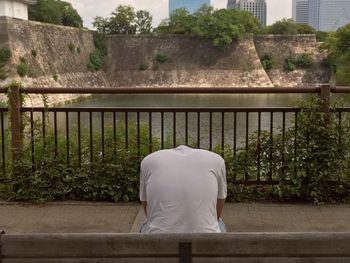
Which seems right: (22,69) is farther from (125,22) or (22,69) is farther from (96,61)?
(125,22)

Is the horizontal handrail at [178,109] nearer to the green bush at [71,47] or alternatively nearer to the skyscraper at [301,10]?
the green bush at [71,47]

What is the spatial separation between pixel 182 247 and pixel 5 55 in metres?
47.3

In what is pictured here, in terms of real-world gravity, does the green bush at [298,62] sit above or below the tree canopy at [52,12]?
below

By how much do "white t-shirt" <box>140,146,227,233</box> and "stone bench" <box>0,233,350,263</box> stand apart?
32cm

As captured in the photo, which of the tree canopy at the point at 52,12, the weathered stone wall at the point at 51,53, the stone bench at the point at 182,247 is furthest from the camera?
the tree canopy at the point at 52,12

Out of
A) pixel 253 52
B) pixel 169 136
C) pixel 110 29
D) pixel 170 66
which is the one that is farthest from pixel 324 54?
pixel 169 136

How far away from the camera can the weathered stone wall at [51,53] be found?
4875 cm

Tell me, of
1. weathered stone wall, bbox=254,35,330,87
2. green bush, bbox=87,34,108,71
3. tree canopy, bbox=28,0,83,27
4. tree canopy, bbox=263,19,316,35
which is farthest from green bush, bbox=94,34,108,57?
tree canopy, bbox=263,19,316,35

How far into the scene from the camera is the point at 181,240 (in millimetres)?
2096

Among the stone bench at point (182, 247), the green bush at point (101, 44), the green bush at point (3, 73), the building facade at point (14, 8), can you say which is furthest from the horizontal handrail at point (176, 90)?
the green bush at point (101, 44)

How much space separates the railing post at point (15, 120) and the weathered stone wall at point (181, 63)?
67682 millimetres

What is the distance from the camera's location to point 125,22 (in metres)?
84.9

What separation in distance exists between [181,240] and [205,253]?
0.10 meters

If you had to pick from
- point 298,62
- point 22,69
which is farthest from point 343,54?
point 22,69
